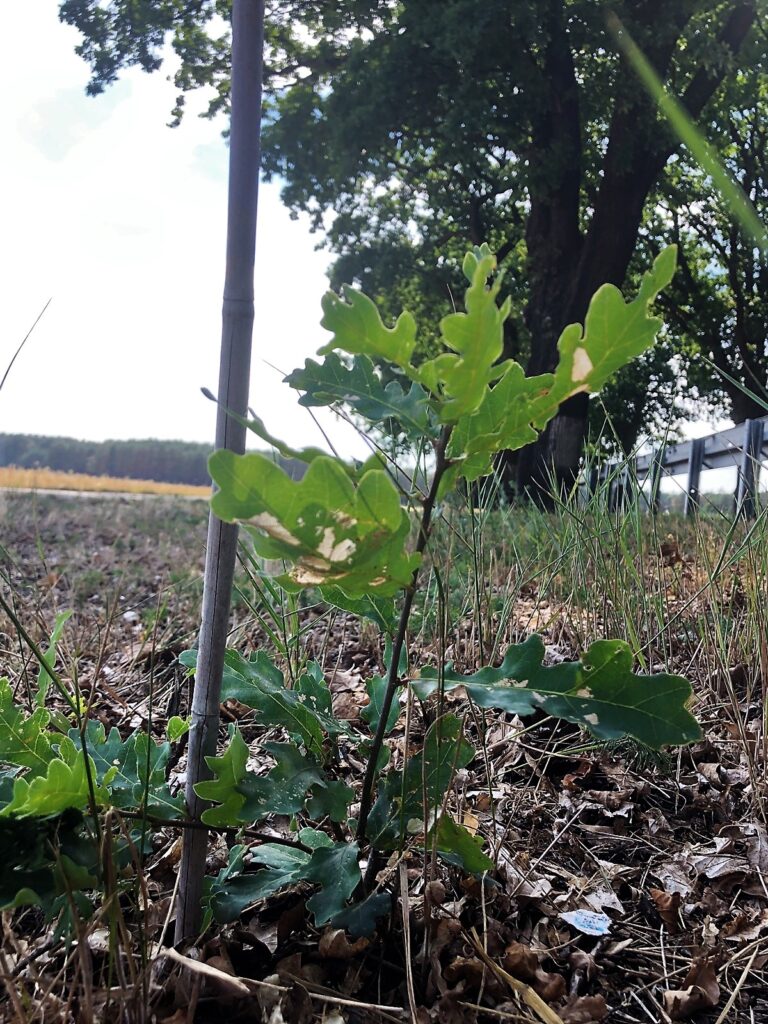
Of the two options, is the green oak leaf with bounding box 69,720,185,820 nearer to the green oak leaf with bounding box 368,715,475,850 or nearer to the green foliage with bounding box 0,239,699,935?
the green foliage with bounding box 0,239,699,935

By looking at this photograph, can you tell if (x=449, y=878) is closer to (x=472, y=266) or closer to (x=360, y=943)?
(x=360, y=943)

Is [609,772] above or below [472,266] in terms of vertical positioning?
below

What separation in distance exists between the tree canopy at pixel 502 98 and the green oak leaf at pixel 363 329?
6599 millimetres

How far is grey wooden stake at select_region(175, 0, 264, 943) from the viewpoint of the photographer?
1.09 m

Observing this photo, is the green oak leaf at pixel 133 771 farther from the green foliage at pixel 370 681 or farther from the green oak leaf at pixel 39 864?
the green oak leaf at pixel 39 864

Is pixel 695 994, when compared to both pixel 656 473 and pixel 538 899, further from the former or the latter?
pixel 656 473

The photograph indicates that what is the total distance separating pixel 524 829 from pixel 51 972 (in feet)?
3.14

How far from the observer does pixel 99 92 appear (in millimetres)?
10703

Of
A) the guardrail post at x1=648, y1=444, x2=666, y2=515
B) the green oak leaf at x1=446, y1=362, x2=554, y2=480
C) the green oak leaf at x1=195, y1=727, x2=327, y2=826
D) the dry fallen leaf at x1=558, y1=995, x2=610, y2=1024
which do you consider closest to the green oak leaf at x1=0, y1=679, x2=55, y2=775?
the green oak leaf at x1=195, y1=727, x2=327, y2=826

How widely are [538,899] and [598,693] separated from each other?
0.67 meters

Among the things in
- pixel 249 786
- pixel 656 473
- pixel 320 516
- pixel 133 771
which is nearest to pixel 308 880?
pixel 249 786

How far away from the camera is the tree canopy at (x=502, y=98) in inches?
345

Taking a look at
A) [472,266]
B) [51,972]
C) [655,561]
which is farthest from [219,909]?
[655,561]

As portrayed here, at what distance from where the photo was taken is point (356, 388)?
3.82ft
